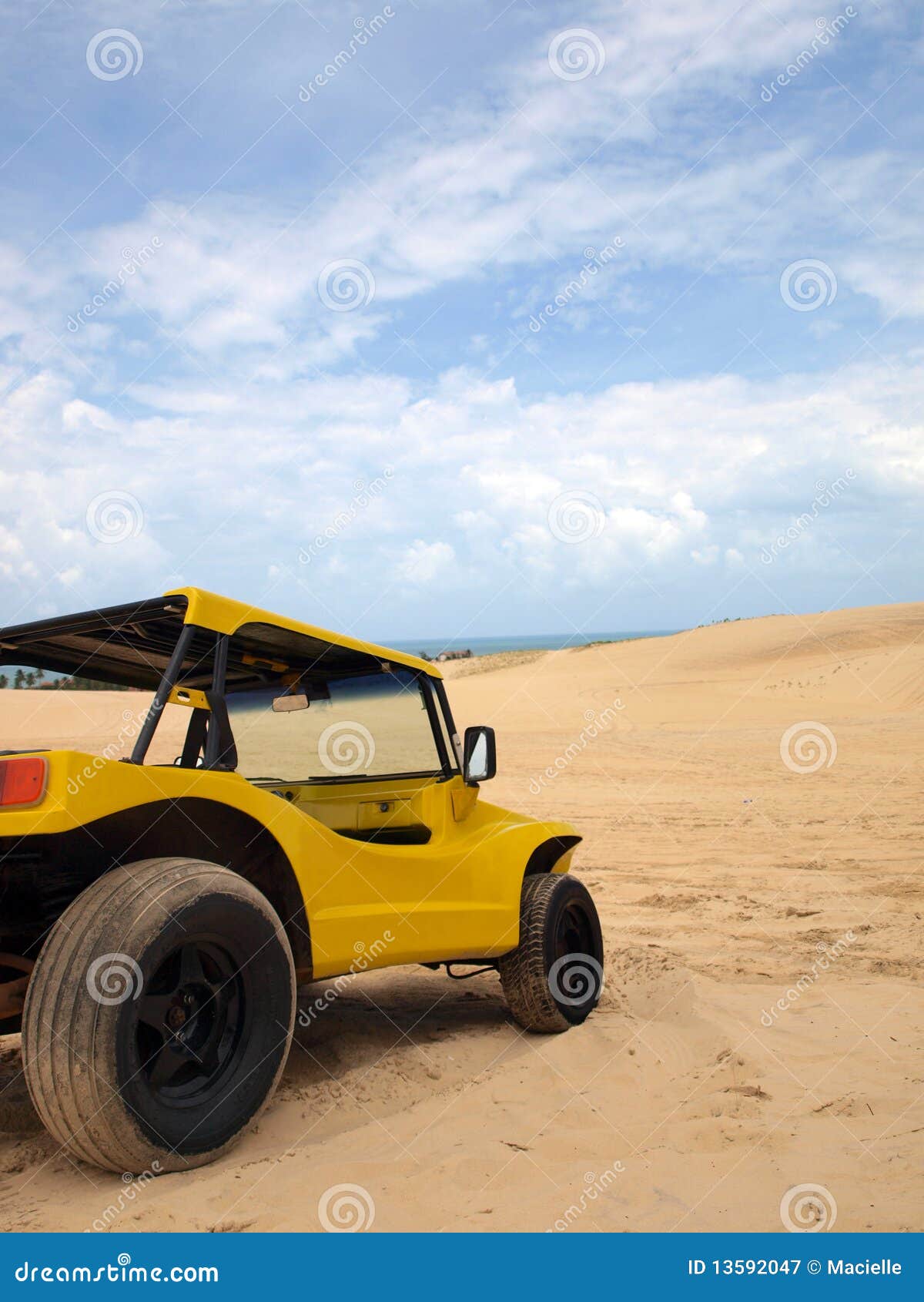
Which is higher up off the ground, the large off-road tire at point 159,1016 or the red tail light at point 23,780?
the red tail light at point 23,780

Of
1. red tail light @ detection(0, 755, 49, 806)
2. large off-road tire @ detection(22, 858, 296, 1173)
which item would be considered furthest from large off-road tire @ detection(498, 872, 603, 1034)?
red tail light @ detection(0, 755, 49, 806)

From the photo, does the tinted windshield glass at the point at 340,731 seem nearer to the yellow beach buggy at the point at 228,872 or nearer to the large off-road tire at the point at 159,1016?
the yellow beach buggy at the point at 228,872

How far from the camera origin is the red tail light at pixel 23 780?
9.71 feet

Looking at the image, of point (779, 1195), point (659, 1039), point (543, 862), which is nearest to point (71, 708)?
point (543, 862)

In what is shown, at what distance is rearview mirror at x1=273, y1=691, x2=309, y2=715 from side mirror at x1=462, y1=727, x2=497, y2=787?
2.56 ft

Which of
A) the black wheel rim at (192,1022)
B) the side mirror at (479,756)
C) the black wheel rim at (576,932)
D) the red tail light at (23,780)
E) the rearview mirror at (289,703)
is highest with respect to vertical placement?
the rearview mirror at (289,703)

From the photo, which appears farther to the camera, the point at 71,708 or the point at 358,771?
the point at 71,708

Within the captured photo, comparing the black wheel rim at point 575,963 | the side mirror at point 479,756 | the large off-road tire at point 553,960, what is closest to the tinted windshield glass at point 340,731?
the side mirror at point 479,756

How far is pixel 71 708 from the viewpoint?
18.0 feet

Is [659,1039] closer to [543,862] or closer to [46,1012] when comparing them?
→ [543,862]

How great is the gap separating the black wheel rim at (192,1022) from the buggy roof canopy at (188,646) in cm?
98

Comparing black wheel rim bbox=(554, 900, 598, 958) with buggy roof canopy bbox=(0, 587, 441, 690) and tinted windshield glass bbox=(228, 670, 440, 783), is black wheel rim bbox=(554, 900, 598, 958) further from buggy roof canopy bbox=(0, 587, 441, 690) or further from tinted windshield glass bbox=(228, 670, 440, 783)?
buggy roof canopy bbox=(0, 587, 441, 690)

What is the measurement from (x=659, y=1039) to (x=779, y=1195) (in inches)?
68.7

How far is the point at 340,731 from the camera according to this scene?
193 inches
